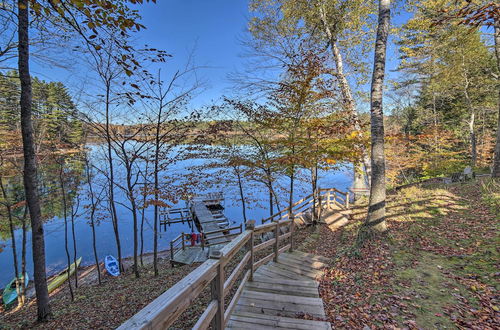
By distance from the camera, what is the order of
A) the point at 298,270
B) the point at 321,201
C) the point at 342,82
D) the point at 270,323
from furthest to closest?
the point at 321,201 < the point at 342,82 < the point at 298,270 < the point at 270,323

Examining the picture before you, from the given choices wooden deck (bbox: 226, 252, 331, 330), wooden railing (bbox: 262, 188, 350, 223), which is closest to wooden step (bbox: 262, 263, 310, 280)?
wooden deck (bbox: 226, 252, 331, 330)

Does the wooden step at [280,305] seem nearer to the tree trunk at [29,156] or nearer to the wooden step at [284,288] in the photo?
the wooden step at [284,288]

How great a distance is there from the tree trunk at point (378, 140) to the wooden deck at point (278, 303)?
7.28 ft

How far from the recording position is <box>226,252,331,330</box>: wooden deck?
2.85 meters

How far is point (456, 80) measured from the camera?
15969mm

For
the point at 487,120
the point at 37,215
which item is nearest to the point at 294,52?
the point at 37,215

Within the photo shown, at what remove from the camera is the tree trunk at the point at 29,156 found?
4715 millimetres

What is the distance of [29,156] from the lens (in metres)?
5.04

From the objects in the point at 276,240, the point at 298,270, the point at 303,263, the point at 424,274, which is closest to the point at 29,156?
the point at 276,240

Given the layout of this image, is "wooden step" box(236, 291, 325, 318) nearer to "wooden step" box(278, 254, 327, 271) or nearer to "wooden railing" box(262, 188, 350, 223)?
"wooden step" box(278, 254, 327, 271)

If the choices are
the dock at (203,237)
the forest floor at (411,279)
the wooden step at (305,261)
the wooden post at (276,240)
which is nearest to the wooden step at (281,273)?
the wooden post at (276,240)

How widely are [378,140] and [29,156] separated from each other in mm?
8285

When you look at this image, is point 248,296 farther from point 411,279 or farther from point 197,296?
point 411,279

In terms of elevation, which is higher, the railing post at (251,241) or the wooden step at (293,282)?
the railing post at (251,241)
